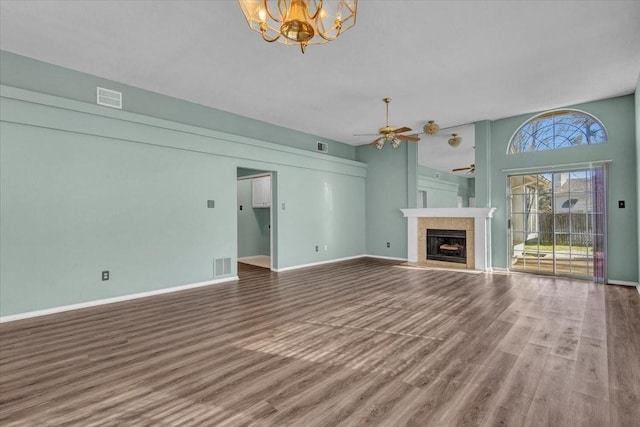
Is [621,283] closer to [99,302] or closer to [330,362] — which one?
[330,362]

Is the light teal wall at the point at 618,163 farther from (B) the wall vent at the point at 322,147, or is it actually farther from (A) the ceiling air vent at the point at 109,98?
(A) the ceiling air vent at the point at 109,98

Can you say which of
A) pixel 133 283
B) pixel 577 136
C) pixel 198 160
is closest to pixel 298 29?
pixel 198 160

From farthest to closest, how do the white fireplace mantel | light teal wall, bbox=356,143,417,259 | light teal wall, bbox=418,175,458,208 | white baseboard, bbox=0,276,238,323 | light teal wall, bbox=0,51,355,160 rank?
light teal wall, bbox=356,143,417,259 < light teal wall, bbox=418,175,458,208 < the white fireplace mantel < light teal wall, bbox=0,51,355,160 < white baseboard, bbox=0,276,238,323

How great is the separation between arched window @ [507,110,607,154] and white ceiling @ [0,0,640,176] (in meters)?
0.38

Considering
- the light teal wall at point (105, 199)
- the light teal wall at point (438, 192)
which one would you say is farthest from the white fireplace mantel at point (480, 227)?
the light teal wall at point (105, 199)

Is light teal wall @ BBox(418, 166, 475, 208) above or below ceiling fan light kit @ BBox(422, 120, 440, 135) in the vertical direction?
below

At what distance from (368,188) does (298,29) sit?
685cm

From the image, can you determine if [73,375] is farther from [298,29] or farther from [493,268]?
[493,268]

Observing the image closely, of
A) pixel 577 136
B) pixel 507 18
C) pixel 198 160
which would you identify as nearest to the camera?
pixel 507 18

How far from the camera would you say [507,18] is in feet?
10.7

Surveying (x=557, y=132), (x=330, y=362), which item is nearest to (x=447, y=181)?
(x=557, y=132)

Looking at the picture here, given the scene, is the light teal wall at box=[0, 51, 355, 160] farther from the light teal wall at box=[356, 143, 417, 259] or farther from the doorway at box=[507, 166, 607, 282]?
the doorway at box=[507, 166, 607, 282]

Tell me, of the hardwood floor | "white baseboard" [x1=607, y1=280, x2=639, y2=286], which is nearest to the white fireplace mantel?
"white baseboard" [x1=607, y1=280, x2=639, y2=286]

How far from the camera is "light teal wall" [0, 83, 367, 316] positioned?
3.86m
